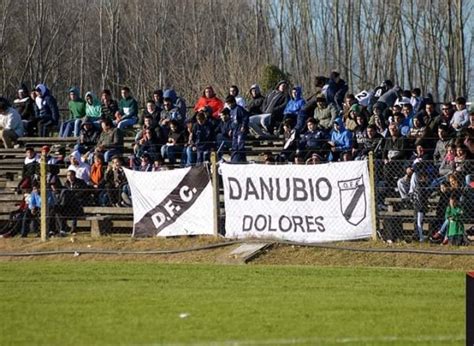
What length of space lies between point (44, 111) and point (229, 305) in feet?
59.8

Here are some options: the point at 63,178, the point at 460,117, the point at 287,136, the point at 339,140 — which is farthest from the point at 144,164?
the point at 460,117

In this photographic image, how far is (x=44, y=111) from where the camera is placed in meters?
30.3

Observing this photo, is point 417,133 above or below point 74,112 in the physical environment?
below

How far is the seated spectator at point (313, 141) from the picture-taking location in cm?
2272

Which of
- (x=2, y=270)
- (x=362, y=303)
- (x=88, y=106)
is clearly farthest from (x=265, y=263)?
(x=88, y=106)

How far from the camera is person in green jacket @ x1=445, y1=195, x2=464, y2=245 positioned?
1916 cm

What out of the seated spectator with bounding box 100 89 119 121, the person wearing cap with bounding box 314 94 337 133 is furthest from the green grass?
the seated spectator with bounding box 100 89 119 121

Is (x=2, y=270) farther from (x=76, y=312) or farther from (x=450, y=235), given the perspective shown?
(x=450, y=235)

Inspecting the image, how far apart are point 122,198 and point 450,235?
23.6 feet

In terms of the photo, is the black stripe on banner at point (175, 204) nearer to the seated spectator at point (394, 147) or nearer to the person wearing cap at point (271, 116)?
the seated spectator at point (394, 147)

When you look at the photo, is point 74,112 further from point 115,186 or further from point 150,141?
point 115,186

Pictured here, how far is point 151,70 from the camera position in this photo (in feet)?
183

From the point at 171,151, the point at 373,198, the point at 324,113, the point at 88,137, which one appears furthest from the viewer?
the point at 88,137

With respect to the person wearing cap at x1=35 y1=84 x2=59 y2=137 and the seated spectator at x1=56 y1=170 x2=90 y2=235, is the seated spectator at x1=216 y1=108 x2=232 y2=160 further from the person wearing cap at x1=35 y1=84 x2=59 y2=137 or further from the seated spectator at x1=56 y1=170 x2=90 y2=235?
the person wearing cap at x1=35 y1=84 x2=59 y2=137
